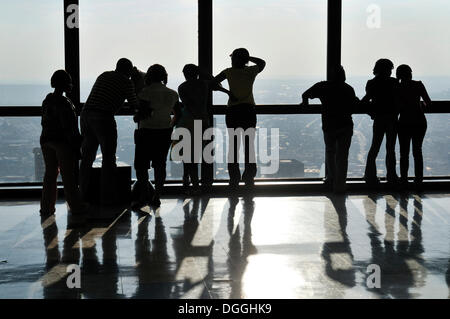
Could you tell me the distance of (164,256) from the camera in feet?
18.3

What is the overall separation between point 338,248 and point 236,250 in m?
0.78

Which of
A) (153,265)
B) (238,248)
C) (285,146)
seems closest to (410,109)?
(285,146)

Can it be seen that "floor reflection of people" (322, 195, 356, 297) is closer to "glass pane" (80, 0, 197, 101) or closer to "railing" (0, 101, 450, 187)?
"railing" (0, 101, 450, 187)

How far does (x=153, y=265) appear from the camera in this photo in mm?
5254

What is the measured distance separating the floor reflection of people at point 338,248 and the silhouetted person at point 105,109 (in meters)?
2.18

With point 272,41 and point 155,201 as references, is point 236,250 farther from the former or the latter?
point 272,41

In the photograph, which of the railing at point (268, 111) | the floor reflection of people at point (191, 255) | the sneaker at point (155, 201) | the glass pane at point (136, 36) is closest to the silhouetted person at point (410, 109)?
the railing at point (268, 111)

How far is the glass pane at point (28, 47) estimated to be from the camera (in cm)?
885

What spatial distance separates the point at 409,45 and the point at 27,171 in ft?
15.6

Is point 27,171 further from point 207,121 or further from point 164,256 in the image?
Result: point 164,256

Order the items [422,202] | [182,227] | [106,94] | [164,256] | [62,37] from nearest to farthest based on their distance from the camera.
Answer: [164,256]
[182,227]
[106,94]
[422,202]
[62,37]

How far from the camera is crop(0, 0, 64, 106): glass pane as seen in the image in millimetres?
8852

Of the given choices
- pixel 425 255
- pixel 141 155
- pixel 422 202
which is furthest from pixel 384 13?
pixel 425 255

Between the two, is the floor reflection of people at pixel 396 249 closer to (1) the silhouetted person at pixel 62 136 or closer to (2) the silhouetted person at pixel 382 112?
(2) the silhouetted person at pixel 382 112
